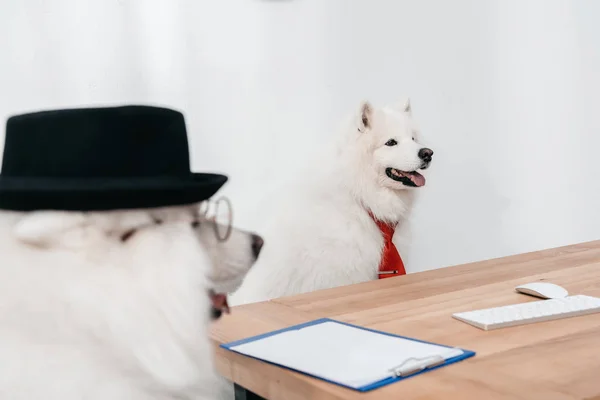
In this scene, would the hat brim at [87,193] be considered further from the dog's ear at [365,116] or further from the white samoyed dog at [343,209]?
the dog's ear at [365,116]

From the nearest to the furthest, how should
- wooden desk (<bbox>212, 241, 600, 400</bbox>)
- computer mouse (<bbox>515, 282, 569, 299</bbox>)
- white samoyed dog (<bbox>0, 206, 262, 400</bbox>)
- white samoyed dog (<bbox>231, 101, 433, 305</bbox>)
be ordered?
white samoyed dog (<bbox>0, 206, 262, 400</bbox>) < wooden desk (<bbox>212, 241, 600, 400</bbox>) < computer mouse (<bbox>515, 282, 569, 299</bbox>) < white samoyed dog (<bbox>231, 101, 433, 305</bbox>)

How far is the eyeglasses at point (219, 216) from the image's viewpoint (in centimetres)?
81

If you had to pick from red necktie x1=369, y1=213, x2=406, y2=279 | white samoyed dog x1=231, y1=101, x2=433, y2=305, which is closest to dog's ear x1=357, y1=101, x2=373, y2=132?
white samoyed dog x1=231, y1=101, x2=433, y2=305

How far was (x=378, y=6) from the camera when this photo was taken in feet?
7.75

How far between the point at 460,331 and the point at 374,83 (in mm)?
1536

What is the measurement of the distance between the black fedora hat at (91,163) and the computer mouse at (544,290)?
0.83 metres

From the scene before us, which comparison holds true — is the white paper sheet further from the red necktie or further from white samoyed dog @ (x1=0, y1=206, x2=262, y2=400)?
the red necktie

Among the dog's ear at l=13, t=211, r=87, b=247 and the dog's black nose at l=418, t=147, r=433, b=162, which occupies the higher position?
the dog's ear at l=13, t=211, r=87, b=247

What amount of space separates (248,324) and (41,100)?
3.24 feet

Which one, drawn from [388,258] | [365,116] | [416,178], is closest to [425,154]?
[416,178]

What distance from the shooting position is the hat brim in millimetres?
659

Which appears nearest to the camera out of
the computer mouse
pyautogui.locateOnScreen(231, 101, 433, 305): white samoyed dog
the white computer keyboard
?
the white computer keyboard

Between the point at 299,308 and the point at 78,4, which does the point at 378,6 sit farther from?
the point at 299,308

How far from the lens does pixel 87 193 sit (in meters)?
0.66
